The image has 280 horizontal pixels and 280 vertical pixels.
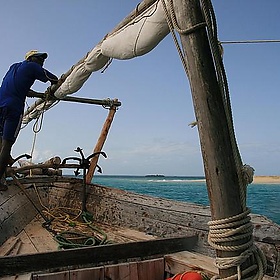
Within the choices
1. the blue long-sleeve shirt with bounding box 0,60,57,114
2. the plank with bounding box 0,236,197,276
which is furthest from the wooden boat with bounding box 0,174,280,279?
the blue long-sleeve shirt with bounding box 0,60,57,114

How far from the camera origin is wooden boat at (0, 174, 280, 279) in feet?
6.85

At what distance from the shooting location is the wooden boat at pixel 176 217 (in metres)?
1.31

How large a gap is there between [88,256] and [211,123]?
4.38 ft

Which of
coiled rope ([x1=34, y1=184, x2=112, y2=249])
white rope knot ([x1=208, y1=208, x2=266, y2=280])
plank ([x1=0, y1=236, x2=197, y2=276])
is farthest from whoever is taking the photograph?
coiled rope ([x1=34, y1=184, x2=112, y2=249])

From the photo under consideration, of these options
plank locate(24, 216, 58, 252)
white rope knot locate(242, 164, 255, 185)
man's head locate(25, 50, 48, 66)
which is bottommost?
plank locate(24, 216, 58, 252)

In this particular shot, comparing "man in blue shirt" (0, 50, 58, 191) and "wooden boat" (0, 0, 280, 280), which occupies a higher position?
"man in blue shirt" (0, 50, 58, 191)

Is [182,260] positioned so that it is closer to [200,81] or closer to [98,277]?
[98,277]

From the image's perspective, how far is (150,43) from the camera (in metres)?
2.92

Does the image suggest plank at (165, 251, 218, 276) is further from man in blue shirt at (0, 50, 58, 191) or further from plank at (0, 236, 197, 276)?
man in blue shirt at (0, 50, 58, 191)

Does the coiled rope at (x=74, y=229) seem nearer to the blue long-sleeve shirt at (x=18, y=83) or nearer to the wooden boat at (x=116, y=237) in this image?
the wooden boat at (x=116, y=237)

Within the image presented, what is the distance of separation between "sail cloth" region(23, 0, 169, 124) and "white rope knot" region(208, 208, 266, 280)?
1793 mm

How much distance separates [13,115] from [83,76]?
112cm

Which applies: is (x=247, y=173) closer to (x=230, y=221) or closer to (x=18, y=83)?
(x=230, y=221)

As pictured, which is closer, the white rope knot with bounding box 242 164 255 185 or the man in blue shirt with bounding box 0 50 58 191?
the white rope knot with bounding box 242 164 255 185
